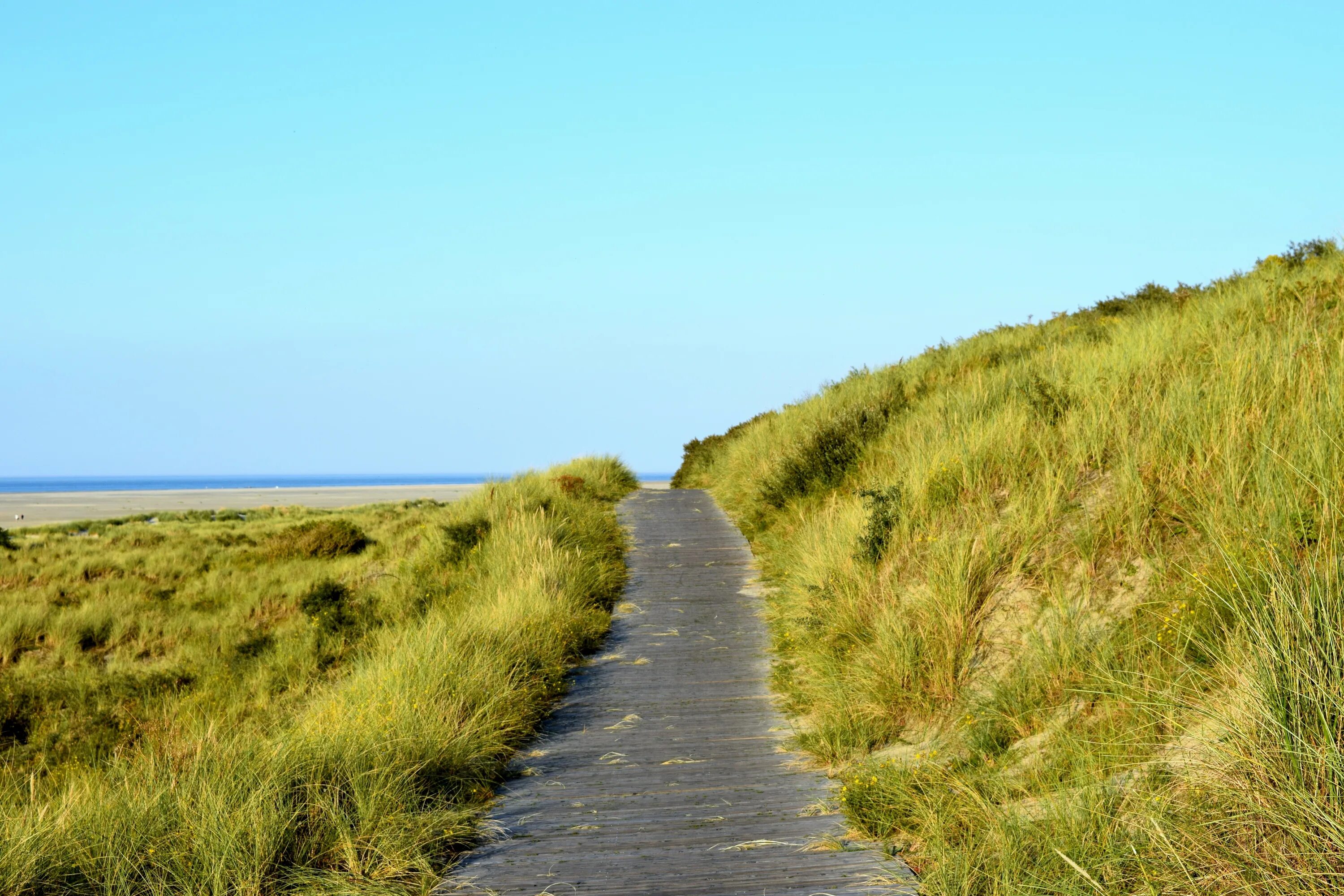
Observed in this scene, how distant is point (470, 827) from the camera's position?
17.8 feet

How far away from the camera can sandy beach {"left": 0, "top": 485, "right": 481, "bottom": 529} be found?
48156mm

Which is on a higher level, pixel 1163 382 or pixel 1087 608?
pixel 1163 382

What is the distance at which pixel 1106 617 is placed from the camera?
6.26 m

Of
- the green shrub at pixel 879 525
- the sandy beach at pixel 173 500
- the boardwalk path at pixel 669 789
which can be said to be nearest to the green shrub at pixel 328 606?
the boardwalk path at pixel 669 789

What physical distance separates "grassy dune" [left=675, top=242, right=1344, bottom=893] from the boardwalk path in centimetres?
39

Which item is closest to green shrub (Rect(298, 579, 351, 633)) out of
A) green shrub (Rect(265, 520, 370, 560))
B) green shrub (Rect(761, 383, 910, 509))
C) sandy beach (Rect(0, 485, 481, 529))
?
green shrub (Rect(265, 520, 370, 560))

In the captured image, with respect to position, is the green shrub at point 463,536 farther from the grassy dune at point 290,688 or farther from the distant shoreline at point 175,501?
the distant shoreline at point 175,501

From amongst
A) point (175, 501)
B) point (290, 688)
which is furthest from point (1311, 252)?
point (175, 501)

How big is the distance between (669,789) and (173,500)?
6696 cm

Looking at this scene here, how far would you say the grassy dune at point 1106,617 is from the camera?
358cm

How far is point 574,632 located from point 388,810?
4828 mm

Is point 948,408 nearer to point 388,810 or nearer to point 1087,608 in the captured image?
point 1087,608

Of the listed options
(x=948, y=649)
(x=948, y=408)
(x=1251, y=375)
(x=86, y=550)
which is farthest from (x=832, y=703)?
(x=86, y=550)

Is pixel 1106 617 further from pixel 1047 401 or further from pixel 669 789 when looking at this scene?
pixel 1047 401
